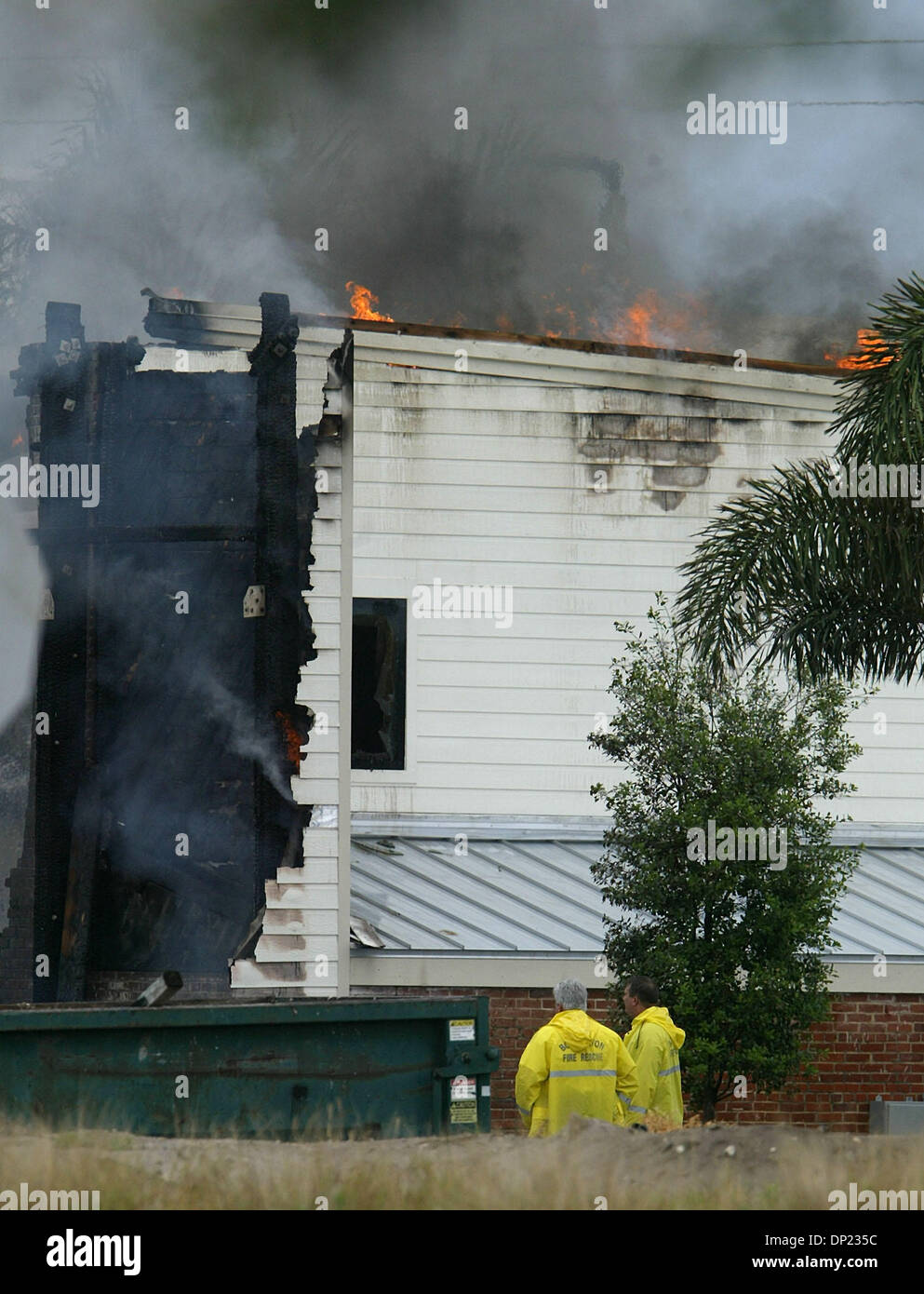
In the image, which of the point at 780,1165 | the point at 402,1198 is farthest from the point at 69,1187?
the point at 780,1165

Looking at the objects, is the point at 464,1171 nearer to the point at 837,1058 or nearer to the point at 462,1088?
the point at 462,1088

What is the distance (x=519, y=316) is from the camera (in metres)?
23.9

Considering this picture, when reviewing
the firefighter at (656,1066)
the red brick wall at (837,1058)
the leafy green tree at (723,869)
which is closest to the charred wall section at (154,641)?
the red brick wall at (837,1058)

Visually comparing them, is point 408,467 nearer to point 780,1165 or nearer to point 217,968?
point 217,968

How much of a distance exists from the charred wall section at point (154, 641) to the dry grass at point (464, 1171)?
15.5ft

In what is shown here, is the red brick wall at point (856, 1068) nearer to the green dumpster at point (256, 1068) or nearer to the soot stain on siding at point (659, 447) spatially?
the soot stain on siding at point (659, 447)

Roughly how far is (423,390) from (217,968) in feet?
18.6

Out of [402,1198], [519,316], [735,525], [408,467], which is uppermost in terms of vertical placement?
[519,316]

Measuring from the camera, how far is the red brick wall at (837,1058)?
12.5 metres

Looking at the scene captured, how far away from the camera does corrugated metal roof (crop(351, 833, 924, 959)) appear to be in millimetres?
12648

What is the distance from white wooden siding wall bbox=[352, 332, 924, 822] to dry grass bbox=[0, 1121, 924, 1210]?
24.4 feet

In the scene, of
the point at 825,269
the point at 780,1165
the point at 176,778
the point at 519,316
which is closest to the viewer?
the point at 780,1165

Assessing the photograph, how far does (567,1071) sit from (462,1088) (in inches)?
20.3

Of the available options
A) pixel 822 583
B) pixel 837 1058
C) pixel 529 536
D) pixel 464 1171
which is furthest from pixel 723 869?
pixel 529 536
